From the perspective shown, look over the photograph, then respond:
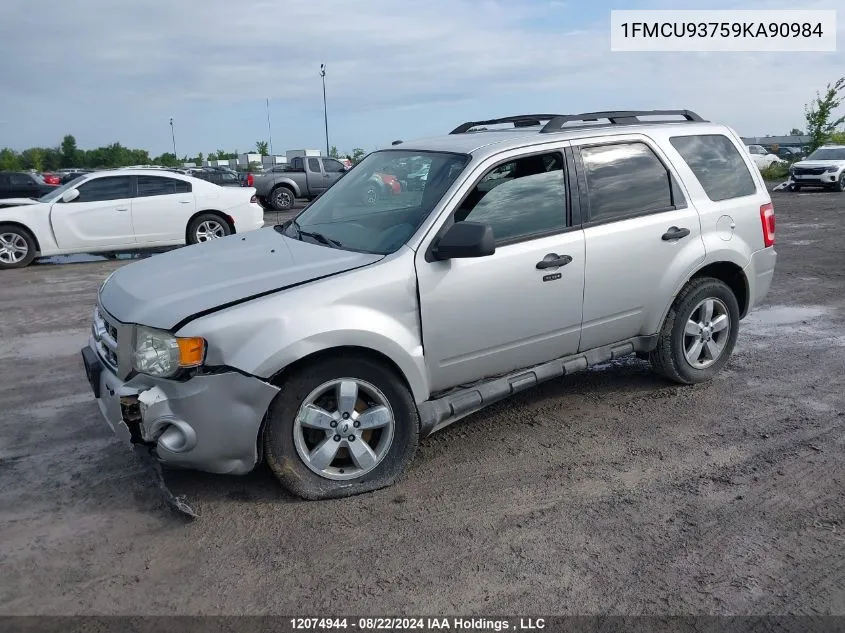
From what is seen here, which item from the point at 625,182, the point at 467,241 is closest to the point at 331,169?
the point at 625,182

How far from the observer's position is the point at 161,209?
1263 centimetres

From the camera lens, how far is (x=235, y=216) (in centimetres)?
1327

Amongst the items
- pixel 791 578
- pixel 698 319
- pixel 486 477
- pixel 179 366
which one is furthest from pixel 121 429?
pixel 698 319

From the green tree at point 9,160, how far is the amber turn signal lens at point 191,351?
7038 centimetres

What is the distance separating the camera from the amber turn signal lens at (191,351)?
11.3 ft

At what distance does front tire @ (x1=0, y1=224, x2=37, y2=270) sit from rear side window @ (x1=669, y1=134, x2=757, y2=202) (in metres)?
10.6

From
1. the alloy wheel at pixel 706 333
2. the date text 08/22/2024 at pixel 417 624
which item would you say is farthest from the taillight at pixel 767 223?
the date text 08/22/2024 at pixel 417 624

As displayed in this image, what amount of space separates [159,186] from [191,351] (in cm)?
1022

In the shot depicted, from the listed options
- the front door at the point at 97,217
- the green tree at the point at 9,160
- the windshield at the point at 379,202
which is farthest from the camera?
the green tree at the point at 9,160

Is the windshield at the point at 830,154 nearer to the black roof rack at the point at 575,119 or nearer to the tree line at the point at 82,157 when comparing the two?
the black roof rack at the point at 575,119

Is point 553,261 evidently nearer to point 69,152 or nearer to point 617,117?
point 617,117

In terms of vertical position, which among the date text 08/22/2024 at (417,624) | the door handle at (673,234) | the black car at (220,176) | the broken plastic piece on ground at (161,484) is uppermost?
the black car at (220,176)

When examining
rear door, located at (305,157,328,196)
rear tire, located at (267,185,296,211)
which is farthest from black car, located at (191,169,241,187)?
rear door, located at (305,157,328,196)

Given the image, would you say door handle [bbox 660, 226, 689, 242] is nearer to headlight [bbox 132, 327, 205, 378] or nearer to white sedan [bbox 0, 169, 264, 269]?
headlight [bbox 132, 327, 205, 378]
